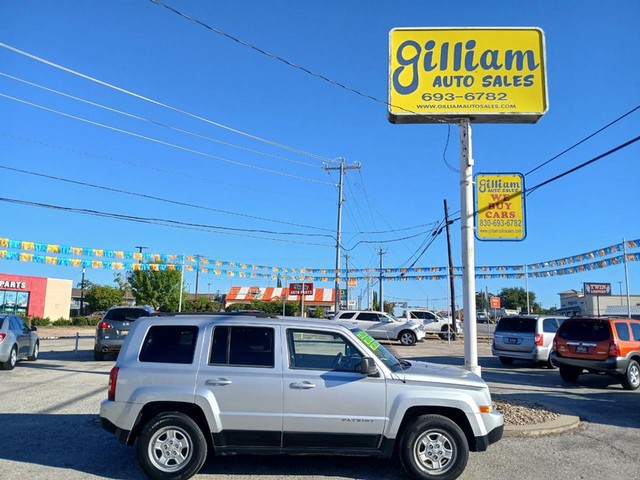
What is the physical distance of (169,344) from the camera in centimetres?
596

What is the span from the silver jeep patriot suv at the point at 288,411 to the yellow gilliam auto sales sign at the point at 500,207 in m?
5.67

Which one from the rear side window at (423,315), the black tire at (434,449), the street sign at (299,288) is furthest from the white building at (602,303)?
the black tire at (434,449)

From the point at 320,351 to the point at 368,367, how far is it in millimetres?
661

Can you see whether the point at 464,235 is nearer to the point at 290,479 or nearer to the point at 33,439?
the point at 290,479

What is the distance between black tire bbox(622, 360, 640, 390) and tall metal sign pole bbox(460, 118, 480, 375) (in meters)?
5.40

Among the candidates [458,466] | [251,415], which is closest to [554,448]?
[458,466]

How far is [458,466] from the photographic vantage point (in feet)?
18.3

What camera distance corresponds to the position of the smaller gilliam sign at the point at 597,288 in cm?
4521

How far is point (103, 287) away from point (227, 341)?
79246mm

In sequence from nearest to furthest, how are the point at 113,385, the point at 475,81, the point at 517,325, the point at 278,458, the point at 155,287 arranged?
the point at 113,385, the point at 278,458, the point at 475,81, the point at 517,325, the point at 155,287

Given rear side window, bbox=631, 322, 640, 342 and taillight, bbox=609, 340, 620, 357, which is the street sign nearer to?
rear side window, bbox=631, 322, 640, 342

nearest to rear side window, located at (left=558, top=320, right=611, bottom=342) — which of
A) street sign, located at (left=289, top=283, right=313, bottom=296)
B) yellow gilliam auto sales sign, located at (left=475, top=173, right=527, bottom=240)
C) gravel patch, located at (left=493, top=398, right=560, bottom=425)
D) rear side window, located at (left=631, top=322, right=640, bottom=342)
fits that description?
rear side window, located at (left=631, top=322, right=640, bottom=342)

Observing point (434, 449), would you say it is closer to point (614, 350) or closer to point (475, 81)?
point (475, 81)

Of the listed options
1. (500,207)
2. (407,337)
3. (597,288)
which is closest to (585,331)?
(500,207)
